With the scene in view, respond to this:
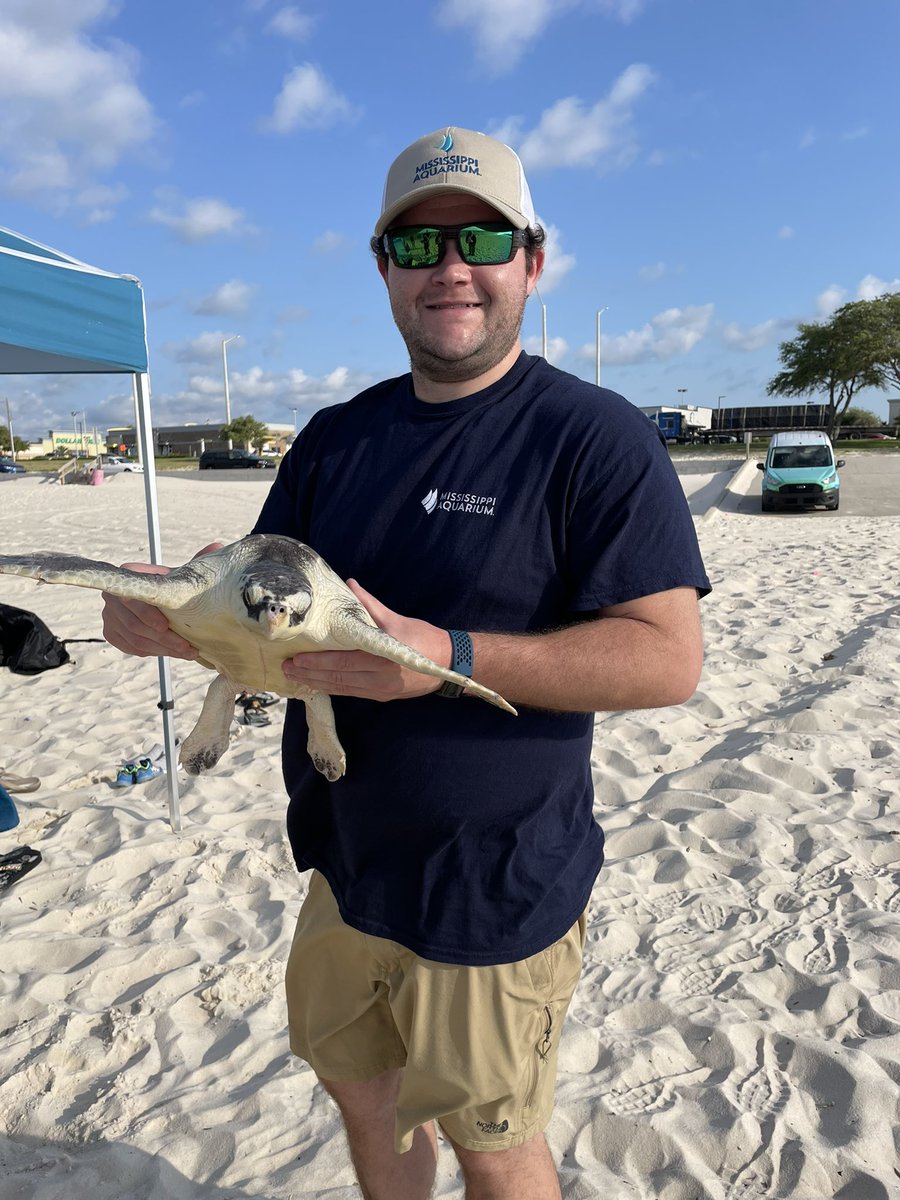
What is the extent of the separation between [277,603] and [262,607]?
4cm

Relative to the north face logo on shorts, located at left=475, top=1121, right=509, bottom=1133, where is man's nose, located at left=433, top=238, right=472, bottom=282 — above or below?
above

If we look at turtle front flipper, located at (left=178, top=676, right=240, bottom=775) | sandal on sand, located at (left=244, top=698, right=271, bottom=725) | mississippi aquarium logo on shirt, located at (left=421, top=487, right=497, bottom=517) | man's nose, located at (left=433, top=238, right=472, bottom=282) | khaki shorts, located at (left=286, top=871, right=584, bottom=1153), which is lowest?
sandal on sand, located at (left=244, top=698, right=271, bottom=725)

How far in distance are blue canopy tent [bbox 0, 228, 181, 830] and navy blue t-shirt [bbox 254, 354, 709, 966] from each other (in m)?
2.25

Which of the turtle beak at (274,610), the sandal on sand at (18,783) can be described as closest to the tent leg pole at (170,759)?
the sandal on sand at (18,783)

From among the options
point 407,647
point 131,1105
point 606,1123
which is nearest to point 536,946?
point 407,647

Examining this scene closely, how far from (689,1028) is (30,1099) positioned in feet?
6.30

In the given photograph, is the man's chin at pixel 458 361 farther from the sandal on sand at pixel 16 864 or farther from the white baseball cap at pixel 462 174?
the sandal on sand at pixel 16 864

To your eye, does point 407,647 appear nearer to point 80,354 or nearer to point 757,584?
point 80,354

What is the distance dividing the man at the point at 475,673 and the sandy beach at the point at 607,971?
2.22ft

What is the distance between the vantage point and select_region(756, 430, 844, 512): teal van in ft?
52.7

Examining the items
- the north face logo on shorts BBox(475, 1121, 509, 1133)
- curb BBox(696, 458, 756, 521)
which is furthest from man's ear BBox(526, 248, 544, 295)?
curb BBox(696, 458, 756, 521)

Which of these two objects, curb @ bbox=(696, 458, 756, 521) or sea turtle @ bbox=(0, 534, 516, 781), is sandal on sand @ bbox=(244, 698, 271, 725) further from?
curb @ bbox=(696, 458, 756, 521)

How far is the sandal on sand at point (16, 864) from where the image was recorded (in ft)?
10.9

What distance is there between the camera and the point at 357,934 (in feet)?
5.34
